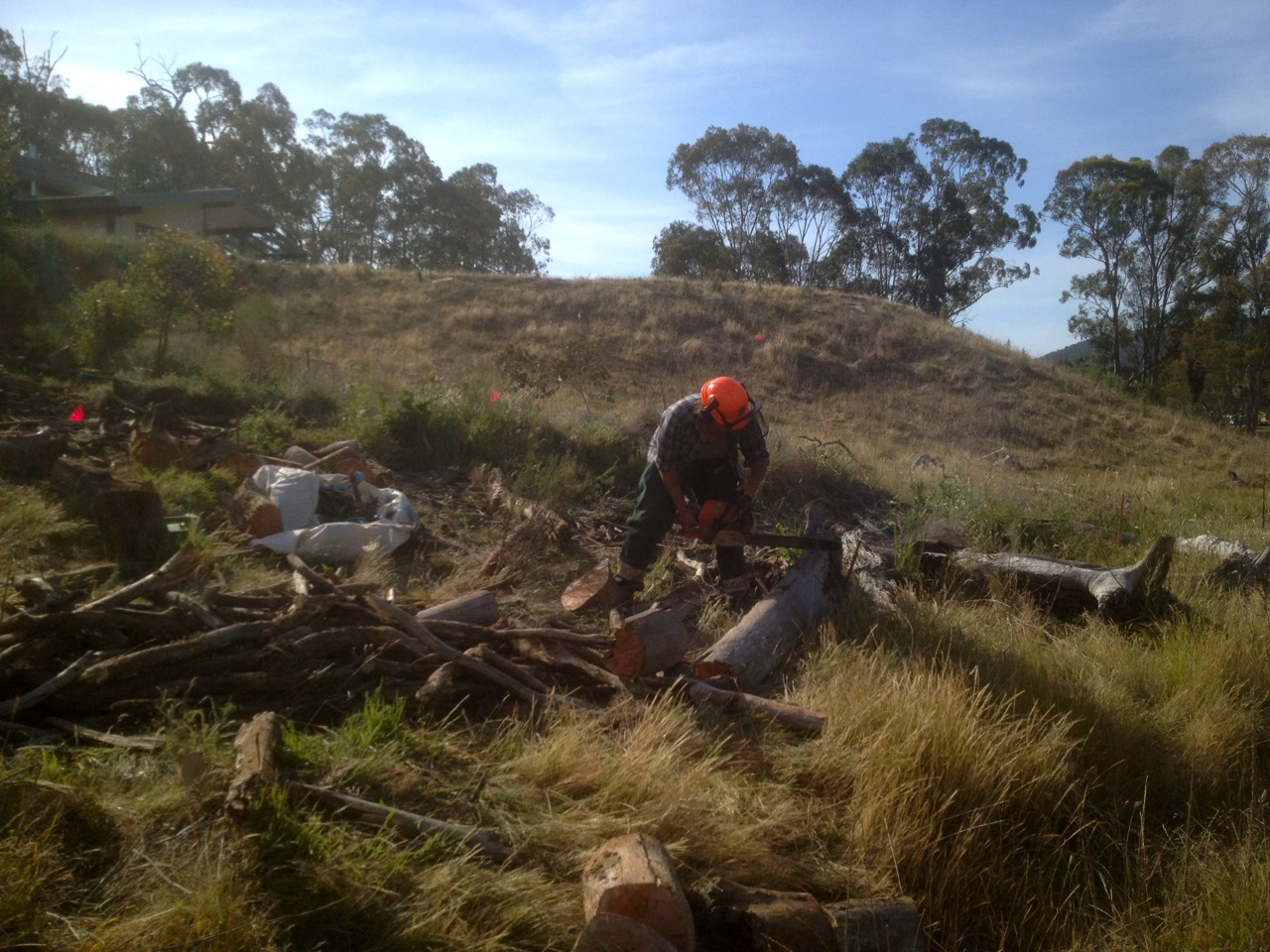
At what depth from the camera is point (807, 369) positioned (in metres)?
26.0

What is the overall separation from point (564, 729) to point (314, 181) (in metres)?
43.2

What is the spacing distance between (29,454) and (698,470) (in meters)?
4.96

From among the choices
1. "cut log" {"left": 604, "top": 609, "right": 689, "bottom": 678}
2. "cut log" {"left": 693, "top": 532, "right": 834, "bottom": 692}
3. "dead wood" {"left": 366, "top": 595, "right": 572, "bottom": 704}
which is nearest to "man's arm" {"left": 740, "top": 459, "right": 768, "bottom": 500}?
"cut log" {"left": 693, "top": 532, "right": 834, "bottom": 692}

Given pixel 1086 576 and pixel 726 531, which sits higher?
pixel 726 531

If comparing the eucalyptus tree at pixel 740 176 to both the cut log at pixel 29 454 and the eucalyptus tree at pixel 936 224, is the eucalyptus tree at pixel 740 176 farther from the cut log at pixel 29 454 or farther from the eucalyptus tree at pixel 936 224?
the cut log at pixel 29 454

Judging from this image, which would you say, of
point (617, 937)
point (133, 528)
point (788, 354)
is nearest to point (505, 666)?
point (617, 937)

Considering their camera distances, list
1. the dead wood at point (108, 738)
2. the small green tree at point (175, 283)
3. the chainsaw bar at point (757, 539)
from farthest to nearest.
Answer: the small green tree at point (175, 283)
the chainsaw bar at point (757, 539)
the dead wood at point (108, 738)

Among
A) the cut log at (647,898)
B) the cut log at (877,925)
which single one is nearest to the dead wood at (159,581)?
Answer: the cut log at (647,898)

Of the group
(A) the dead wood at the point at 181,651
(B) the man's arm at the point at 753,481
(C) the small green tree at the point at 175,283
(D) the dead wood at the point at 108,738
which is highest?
(C) the small green tree at the point at 175,283

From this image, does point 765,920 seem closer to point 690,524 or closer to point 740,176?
point 690,524

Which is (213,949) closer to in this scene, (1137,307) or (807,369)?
(807,369)

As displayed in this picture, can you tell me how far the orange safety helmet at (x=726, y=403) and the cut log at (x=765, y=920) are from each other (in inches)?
131

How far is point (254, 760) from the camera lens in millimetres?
2963

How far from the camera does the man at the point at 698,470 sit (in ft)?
19.1
